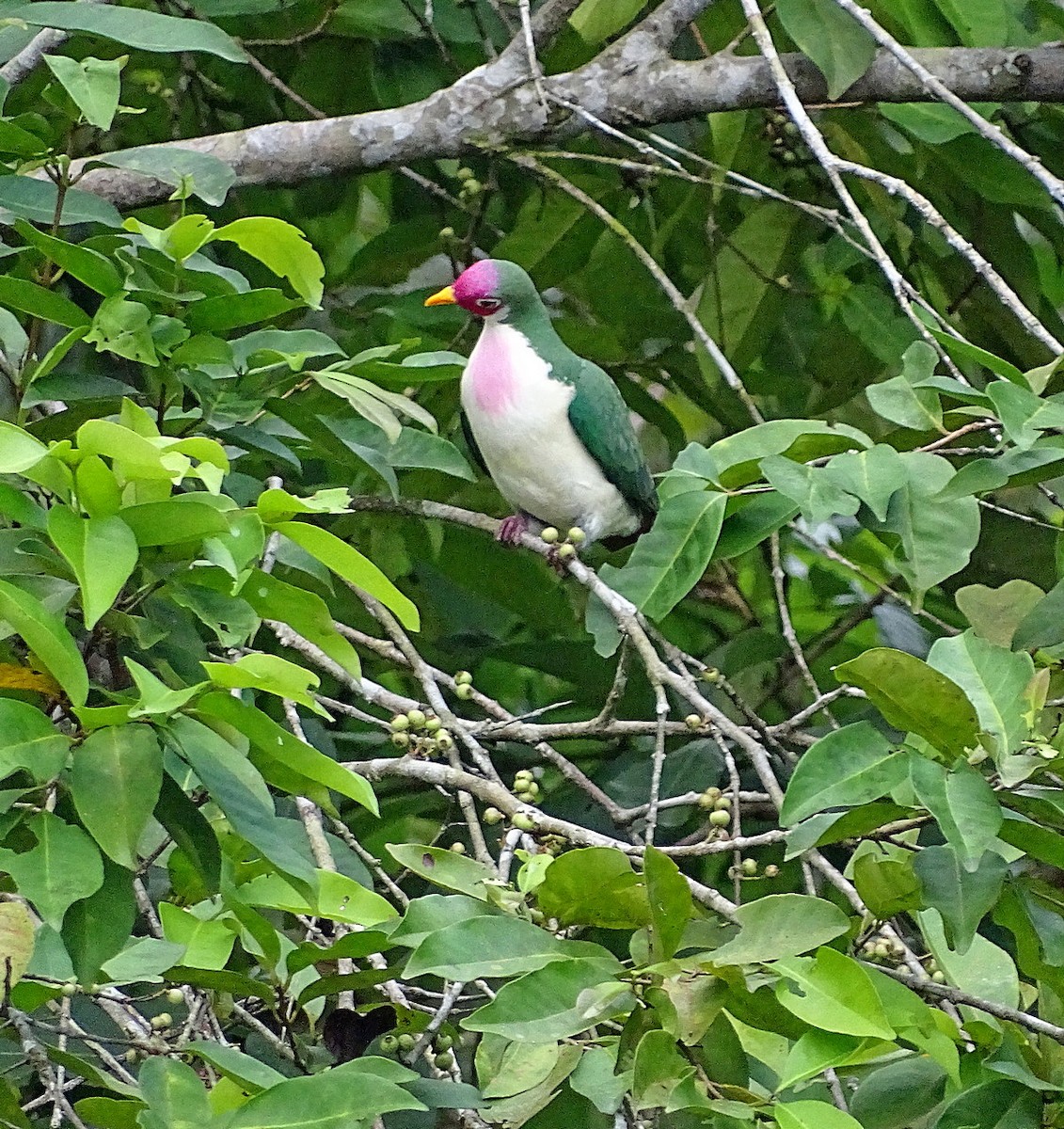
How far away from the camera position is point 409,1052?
1.55 metres

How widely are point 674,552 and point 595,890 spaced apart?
1.74 feet

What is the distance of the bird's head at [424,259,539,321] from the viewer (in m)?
3.07

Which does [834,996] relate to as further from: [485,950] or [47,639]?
[47,639]

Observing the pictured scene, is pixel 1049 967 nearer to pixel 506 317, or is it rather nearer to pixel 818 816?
pixel 818 816

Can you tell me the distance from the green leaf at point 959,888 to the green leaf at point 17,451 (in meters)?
0.83

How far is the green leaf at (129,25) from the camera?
1818mm

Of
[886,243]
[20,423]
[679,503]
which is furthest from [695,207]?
[20,423]

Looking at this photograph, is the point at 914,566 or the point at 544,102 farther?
the point at 544,102

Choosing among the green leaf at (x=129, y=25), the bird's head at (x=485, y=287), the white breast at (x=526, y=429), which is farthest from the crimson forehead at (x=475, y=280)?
the green leaf at (x=129, y=25)

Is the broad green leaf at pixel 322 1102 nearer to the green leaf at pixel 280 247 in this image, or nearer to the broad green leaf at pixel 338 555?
the broad green leaf at pixel 338 555

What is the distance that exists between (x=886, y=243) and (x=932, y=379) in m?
1.71

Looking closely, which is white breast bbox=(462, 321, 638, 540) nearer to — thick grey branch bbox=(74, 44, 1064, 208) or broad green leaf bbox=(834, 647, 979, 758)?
thick grey branch bbox=(74, 44, 1064, 208)

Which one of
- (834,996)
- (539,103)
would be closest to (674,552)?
(834,996)

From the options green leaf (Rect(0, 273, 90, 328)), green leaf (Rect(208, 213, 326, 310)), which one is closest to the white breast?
green leaf (Rect(208, 213, 326, 310))
